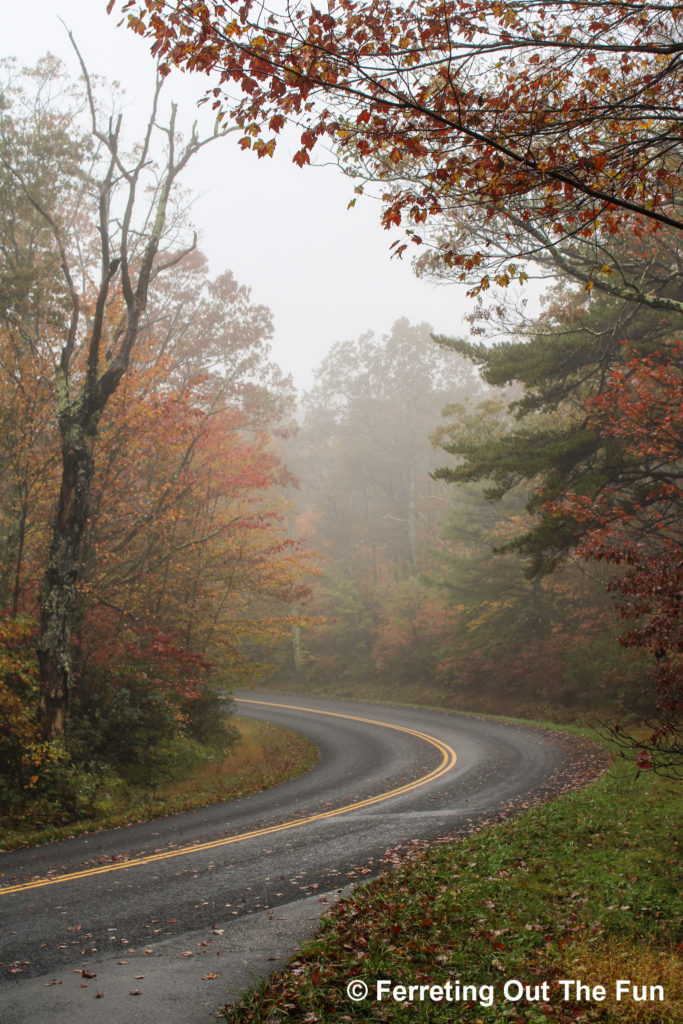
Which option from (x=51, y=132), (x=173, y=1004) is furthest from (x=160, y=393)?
(x=173, y=1004)

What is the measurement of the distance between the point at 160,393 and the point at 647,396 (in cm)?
1202

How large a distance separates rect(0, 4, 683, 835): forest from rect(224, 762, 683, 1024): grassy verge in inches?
60.0

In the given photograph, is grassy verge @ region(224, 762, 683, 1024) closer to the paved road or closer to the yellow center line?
the paved road

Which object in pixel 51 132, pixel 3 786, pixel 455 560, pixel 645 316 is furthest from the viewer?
pixel 455 560

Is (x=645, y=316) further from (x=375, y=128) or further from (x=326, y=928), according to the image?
(x=326, y=928)

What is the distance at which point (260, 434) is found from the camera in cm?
2842

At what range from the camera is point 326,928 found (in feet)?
20.5

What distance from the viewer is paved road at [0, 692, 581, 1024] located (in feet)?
17.5

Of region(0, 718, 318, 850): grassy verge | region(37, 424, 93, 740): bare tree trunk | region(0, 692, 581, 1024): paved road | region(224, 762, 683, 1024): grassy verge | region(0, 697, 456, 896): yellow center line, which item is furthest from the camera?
region(37, 424, 93, 740): bare tree trunk

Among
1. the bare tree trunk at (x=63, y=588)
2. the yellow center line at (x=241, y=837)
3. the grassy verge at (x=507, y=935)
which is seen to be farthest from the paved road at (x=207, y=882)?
the bare tree trunk at (x=63, y=588)

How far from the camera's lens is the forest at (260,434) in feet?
16.4

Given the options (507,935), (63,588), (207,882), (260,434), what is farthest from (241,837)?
(260,434)

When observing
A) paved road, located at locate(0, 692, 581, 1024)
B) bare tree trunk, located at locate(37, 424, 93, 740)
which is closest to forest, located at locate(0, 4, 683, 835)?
bare tree trunk, located at locate(37, 424, 93, 740)

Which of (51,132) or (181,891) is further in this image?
(51,132)
